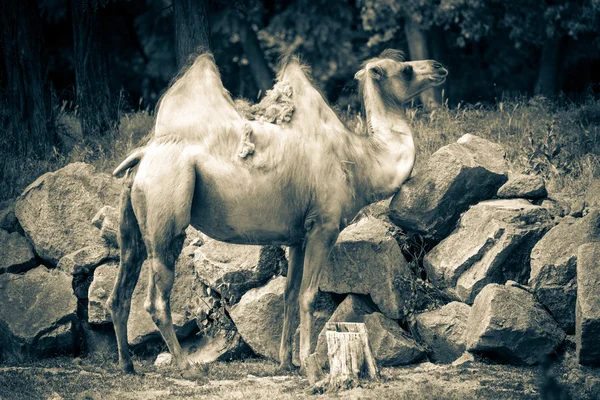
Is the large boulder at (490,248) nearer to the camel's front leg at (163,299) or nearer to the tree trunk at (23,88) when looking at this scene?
the camel's front leg at (163,299)

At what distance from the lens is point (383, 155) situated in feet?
25.7

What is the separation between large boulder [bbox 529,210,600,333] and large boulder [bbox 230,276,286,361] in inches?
87.4

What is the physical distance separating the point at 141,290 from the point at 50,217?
153cm

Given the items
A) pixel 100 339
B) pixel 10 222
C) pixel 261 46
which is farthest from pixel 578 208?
pixel 261 46

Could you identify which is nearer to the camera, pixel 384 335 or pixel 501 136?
pixel 384 335

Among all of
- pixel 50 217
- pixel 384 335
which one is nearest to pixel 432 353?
pixel 384 335

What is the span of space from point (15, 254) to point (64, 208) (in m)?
0.67

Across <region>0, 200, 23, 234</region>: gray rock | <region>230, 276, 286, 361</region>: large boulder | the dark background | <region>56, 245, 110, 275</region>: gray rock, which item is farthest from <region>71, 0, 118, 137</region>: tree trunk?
<region>230, 276, 286, 361</region>: large boulder

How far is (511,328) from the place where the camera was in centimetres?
717

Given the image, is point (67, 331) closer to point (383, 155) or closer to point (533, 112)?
point (383, 155)

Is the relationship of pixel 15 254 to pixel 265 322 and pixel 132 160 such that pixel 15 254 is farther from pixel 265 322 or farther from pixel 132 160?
pixel 265 322

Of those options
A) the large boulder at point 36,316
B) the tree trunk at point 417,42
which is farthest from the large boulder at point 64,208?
the tree trunk at point 417,42

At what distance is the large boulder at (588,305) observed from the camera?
6.87 metres

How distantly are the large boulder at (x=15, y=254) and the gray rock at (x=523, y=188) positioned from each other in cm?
473
